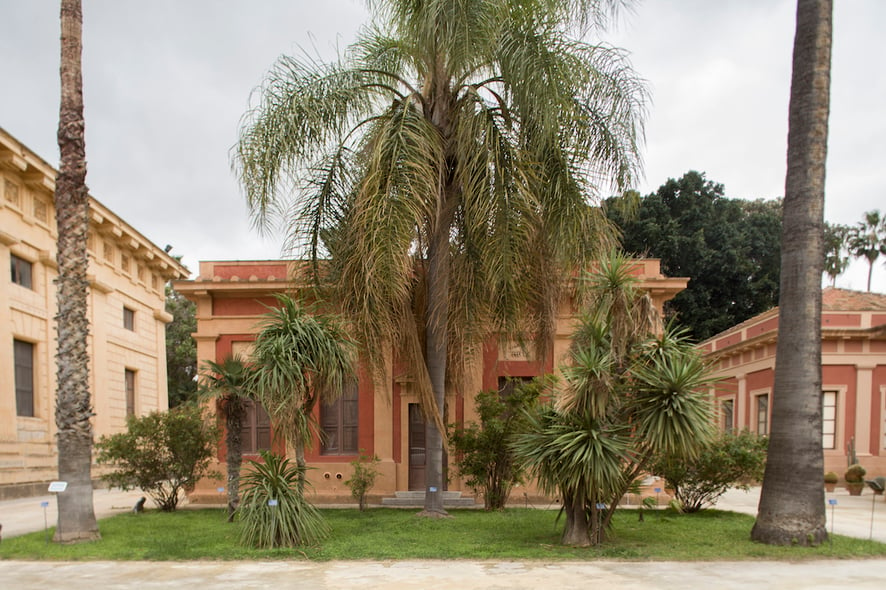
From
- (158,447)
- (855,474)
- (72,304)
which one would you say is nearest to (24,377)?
(158,447)

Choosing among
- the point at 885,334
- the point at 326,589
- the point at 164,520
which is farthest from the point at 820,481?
the point at 885,334

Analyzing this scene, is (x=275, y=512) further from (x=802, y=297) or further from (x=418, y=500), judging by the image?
(x=802, y=297)

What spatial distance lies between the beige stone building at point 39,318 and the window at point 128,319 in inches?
9.7

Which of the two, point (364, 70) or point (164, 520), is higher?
point (364, 70)

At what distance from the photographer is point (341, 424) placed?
15.8 metres

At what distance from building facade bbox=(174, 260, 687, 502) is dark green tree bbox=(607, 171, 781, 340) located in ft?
61.6

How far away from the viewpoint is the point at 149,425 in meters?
13.3

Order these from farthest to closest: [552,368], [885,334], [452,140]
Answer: [885,334], [552,368], [452,140]

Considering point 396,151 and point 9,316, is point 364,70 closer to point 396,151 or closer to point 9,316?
point 396,151

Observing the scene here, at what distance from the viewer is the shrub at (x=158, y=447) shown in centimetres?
1326

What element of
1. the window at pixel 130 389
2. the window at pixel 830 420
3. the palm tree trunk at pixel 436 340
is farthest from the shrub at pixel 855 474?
the window at pixel 130 389

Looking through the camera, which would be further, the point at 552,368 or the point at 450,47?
the point at 552,368

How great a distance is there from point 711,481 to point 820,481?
365 cm

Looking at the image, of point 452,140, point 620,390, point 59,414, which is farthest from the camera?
point 452,140
